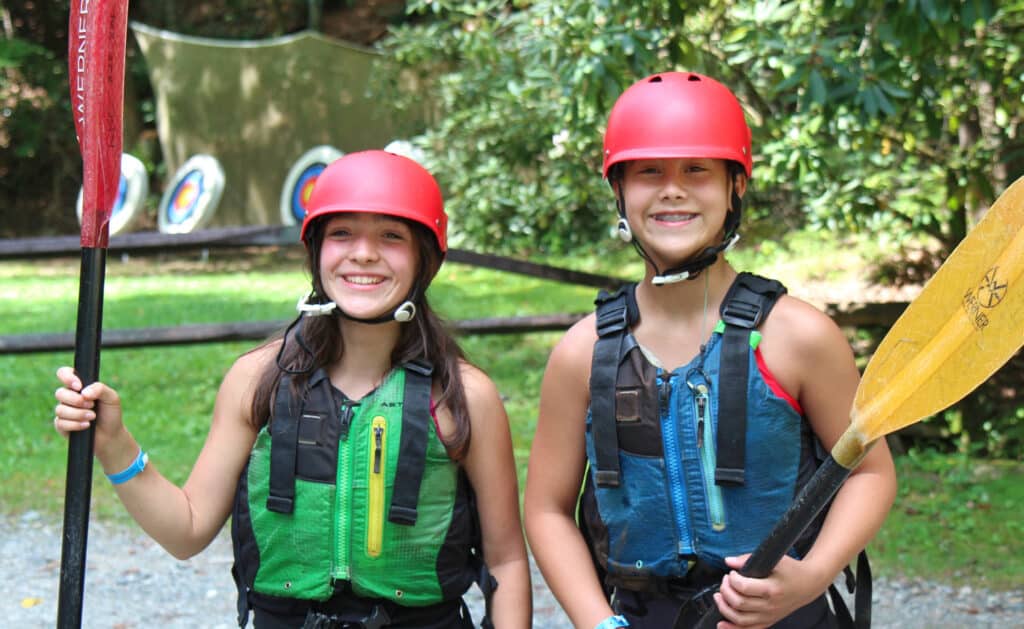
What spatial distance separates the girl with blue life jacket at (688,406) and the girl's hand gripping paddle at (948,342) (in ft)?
1.38

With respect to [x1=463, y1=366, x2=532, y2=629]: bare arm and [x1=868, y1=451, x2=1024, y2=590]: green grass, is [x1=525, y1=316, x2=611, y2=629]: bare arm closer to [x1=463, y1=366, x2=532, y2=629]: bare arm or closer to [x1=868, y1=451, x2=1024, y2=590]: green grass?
[x1=463, y1=366, x2=532, y2=629]: bare arm

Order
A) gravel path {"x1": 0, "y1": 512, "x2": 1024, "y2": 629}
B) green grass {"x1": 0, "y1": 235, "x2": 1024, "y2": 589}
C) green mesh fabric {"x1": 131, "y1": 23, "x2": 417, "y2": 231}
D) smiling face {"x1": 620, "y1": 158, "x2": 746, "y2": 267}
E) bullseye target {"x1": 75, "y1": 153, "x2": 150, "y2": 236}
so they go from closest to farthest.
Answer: smiling face {"x1": 620, "y1": 158, "x2": 746, "y2": 267} < gravel path {"x1": 0, "y1": 512, "x2": 1024, "y2": 629} < green grass {"x1": 0, "y1": 235, "x2": 1024, "y2": 589} < bullseye target {"x1": 75, "y1": 153, "x2": 150, "y2": 236} < green mesh fabric {"x1": 131, "y1": 23, "x2": 417, "y2": 231}

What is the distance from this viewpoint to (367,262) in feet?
8.48

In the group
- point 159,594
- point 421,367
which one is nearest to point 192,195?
point 159,594

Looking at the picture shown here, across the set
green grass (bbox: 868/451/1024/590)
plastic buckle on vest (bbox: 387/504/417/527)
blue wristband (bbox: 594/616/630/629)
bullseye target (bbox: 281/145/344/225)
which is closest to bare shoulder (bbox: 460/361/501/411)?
plastic buckle on vest (bbox: 387/504/417/527)

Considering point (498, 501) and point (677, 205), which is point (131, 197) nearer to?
point (498, 501)

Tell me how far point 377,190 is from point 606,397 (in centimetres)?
64

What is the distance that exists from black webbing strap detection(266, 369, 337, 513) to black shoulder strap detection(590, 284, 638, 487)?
21.5 inches

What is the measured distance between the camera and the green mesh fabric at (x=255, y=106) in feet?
55.3

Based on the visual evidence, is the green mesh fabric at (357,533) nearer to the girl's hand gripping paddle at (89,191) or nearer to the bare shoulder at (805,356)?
the girl's hand gripping paddle at (89,191)

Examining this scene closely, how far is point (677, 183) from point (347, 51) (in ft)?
49.2

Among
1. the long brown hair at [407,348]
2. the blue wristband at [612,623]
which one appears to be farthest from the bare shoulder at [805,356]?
the long brown hair at [407,348]

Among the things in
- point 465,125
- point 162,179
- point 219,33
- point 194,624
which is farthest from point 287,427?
point 219,33

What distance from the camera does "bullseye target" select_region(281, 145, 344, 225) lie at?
532 inches
